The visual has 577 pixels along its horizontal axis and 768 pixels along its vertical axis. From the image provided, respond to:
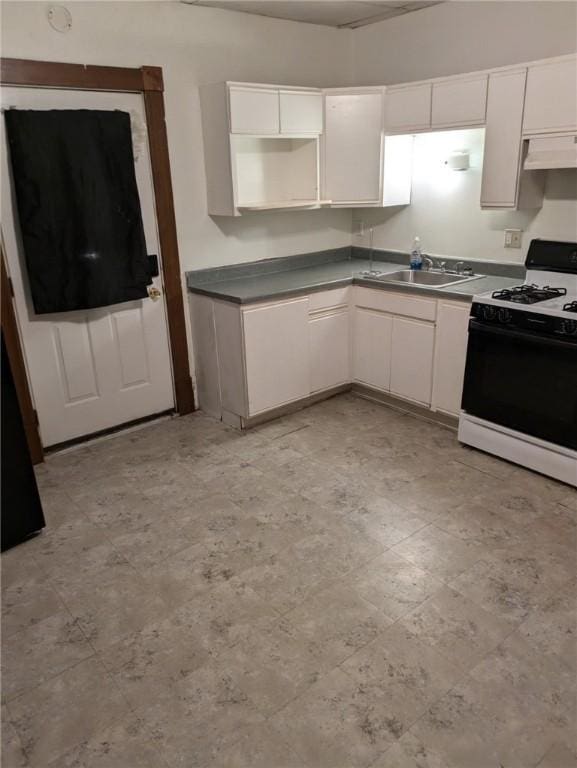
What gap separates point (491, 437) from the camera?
3.24 metres

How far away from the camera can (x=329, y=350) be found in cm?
398

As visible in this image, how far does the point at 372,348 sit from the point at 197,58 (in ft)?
7.08

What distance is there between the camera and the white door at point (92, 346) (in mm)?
3094

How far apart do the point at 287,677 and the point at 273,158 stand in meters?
3.33

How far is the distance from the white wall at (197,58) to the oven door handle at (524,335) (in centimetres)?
171

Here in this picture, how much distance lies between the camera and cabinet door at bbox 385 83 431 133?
3.52 meters

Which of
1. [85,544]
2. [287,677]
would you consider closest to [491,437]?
[287,677]

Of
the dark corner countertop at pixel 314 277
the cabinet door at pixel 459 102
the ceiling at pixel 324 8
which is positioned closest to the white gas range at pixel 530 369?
the dark corner countertop at pixel 314 277

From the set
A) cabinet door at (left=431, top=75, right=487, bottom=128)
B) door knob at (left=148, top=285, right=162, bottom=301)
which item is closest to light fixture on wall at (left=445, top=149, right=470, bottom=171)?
cabinet door at (left=431, top=75, right=487, bottom=128)

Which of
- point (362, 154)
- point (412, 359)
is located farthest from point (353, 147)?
point (412, 359)

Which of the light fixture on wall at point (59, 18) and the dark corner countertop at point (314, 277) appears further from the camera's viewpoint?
the dark corner countertop at point (314, 277)

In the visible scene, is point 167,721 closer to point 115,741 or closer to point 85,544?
point 115,741

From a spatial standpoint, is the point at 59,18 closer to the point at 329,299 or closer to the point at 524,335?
the point at 329,299

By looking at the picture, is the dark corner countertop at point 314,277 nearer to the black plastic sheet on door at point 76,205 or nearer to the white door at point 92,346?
the white door at point 92,346
